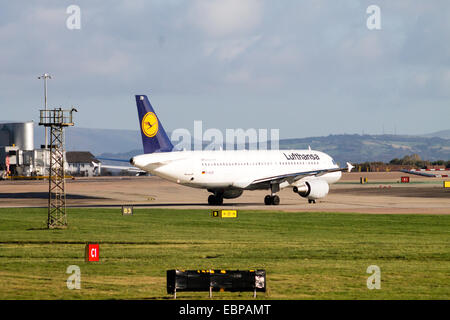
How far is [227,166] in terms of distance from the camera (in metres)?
67.1

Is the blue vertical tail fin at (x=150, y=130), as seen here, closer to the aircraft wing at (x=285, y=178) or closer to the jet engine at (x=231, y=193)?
the jet engine at (x=231, y=193)

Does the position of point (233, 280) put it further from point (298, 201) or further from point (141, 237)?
point (298, 201)

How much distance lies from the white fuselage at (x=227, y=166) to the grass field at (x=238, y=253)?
6144 mm

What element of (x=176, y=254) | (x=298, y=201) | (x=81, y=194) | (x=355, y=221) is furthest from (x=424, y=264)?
(x=81, y=194)

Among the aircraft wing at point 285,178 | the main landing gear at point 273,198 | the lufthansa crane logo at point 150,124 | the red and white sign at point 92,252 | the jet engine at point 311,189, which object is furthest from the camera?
the jet engine at point 311,189

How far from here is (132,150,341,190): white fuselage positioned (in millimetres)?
63469

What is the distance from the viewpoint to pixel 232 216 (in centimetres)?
5609

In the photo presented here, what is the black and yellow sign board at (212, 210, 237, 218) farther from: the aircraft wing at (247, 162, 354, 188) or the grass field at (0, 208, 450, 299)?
the aircraft wing at (247, 162, 354, 188)

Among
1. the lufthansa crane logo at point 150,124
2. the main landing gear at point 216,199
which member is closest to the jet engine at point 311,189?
the main landing gear at point 216,199

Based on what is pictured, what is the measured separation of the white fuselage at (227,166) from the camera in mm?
63469

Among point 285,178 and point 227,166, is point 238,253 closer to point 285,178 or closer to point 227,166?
point 227,166

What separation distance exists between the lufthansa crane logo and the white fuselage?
6.44 ft
